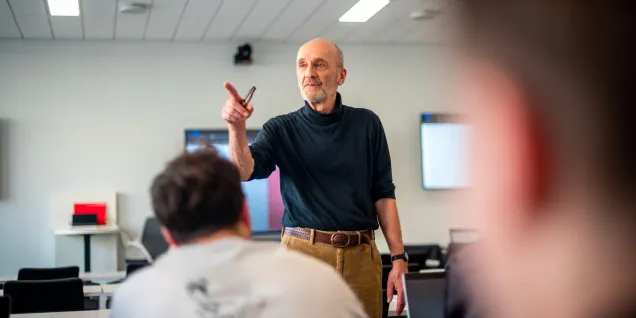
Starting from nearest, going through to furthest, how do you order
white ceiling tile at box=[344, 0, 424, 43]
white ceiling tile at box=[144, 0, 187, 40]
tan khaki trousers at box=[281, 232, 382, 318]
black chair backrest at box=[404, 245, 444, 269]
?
tan khaki trousers at box=[281, 232, 382, 318], black chair backrest at box=[404, 245, 444, 269], white ceiling tile at box=[144, 0, 187, 40], white ceiling tile at box=[344, 0, 424, 43]

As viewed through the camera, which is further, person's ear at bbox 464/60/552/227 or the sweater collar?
the sweater collar

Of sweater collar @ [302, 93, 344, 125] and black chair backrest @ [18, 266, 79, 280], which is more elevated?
sweater collar @ [302, 93, 344, 125]

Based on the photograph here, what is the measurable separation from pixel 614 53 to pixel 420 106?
985cm

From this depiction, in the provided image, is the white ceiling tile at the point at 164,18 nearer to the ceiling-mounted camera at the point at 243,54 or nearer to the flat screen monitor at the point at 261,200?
the ceiling-mounted camera at the point at 243,54

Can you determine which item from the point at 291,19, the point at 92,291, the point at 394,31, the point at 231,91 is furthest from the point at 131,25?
the point at 231,91

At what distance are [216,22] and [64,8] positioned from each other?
5.24 ft

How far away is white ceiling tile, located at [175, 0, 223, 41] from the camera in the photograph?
7531mm

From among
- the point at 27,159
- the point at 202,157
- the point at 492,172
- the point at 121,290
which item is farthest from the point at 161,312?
the point at 27,159

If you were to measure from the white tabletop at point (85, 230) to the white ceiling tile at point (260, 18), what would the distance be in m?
2.67

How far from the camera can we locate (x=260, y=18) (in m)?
8.29

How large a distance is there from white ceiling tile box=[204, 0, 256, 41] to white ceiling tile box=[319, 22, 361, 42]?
3.43 feet

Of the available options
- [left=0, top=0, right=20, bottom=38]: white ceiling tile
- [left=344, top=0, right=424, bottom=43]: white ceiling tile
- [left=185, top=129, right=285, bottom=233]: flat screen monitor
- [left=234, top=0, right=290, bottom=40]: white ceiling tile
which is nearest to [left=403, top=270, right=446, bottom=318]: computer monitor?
[left=344, top=0, right=424, bottom=43]: white ceiling tile

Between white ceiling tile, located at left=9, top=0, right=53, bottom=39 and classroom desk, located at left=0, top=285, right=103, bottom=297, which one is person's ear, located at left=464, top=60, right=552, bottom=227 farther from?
white ceiling tile, located at left=9, top=0, right=53, bottom=39

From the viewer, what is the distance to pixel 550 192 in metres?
0.43
